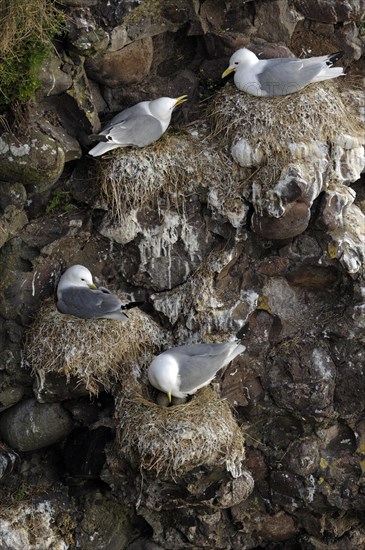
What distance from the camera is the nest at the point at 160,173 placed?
672 cm

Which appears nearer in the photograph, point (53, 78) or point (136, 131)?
point (53, 78)

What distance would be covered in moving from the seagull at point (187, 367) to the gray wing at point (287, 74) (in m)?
1.88

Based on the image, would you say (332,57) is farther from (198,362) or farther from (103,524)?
(103,524)

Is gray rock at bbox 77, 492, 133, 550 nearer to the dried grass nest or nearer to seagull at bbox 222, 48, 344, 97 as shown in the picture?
the dried grass nest

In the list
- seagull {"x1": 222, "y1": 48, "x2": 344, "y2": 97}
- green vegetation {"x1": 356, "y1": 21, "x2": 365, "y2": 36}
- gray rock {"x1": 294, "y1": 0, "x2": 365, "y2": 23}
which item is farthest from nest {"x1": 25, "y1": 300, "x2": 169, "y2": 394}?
green vegetation {"x1": 356, "y1": 21, "x2": 365, "y2": 36}

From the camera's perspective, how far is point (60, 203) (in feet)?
22.4

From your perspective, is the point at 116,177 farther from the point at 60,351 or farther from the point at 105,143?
the point at 60,351

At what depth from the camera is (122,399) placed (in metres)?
6.55

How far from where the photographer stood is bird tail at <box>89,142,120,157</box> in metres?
6.54

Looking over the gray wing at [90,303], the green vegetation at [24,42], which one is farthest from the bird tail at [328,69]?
the gray wing at [90,303]

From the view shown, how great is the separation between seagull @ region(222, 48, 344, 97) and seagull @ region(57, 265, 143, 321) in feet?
5.93

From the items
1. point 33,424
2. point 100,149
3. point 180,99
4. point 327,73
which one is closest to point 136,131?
point 100,149

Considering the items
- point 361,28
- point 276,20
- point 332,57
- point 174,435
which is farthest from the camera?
point 361,28

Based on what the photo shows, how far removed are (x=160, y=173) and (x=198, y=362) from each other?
141 cm
